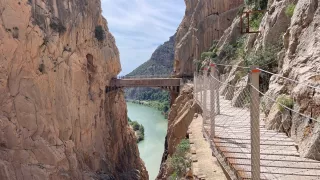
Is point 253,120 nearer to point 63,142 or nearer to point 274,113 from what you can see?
point 274,113

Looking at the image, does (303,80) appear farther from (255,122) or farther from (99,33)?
(99,33)

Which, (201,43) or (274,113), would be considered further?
(201,43)

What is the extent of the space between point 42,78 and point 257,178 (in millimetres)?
17370

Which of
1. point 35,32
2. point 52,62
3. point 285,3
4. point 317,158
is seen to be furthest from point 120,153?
point 317,158

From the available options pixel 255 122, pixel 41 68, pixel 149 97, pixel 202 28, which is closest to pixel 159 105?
pixel 149 97

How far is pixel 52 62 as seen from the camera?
19859 mm

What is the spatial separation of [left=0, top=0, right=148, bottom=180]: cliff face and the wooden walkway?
13747mm

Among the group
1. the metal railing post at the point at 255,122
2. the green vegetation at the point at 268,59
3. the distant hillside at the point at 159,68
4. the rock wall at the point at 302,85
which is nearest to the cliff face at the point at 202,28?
the green vegetation at the point at 268,59

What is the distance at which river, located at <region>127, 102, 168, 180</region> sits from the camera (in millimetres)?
46719

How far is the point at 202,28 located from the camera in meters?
36.7

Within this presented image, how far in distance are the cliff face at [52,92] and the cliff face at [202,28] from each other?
14160 mm

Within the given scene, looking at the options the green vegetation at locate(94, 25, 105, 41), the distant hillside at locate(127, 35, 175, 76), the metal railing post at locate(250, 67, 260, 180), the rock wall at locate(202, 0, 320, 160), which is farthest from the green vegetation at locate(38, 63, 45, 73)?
the distant hillside at locate(127, 35, 175, 76)

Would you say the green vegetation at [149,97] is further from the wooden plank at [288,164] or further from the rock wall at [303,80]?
the wooden plank at [288,164]

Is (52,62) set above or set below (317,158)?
above
